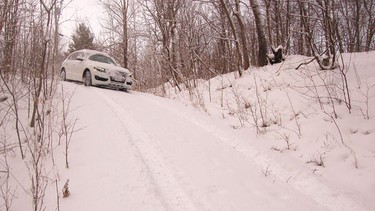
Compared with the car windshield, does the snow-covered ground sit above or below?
below

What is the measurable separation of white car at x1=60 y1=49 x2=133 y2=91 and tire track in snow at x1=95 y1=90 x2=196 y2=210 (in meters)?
5.18

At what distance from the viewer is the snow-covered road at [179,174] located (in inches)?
109

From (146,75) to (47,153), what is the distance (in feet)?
35.5

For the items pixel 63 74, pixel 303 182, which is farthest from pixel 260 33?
pixel 63 74

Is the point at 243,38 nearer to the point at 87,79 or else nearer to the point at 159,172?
the point at 87,79

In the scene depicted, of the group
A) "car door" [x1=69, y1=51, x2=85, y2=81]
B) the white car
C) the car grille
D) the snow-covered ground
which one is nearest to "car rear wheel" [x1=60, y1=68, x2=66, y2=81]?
"car door" [x1=69, y1=51, x2=85, y2=81]

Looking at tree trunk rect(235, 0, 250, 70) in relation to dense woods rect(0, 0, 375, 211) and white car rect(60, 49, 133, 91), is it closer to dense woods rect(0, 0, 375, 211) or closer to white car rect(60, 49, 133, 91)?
dense woods rect(0, 0, 375, 211)

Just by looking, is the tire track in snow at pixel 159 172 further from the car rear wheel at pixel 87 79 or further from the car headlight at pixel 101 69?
the car rear wheel at pixel 87 79

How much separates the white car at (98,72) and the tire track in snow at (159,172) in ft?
17.0

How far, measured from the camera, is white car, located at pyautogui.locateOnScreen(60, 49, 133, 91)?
10.3 m

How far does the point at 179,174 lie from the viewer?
3264 millimetres

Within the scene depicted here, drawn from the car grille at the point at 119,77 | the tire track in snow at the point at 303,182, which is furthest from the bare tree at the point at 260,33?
the tire track in snow at the point at 303,182

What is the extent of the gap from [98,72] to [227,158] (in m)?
7.78

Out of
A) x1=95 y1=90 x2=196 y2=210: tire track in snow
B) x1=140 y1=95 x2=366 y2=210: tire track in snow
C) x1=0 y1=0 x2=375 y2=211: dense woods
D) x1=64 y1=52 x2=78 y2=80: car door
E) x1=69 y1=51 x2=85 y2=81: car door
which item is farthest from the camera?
x1=64 y1=52 x2=78 y2=80: car door
